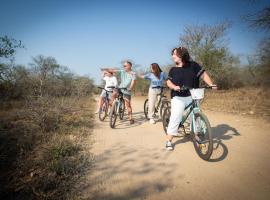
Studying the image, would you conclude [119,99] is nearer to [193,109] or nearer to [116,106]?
[116,106]

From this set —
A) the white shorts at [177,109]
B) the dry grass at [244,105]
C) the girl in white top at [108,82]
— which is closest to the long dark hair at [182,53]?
the white shorts at [177,109]

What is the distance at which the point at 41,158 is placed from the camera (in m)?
4.10

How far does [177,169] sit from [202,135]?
1.05 m

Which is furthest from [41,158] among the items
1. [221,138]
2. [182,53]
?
[221,138]

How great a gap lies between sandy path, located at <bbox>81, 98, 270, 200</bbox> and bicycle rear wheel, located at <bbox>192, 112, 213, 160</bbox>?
0.19 meters

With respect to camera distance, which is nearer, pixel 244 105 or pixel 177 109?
pixel 177 109

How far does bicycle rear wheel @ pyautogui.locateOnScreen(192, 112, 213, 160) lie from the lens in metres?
3.93

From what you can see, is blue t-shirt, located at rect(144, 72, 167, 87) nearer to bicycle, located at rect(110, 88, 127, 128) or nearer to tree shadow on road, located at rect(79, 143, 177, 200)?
bicycle, located at rect(110, 88, 127, 128)

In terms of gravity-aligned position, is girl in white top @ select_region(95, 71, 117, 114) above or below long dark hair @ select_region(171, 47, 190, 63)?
below

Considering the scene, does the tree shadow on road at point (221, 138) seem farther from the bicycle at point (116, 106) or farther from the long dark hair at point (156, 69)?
the bicycle at point (116, 106)

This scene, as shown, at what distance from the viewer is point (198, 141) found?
4.29 m

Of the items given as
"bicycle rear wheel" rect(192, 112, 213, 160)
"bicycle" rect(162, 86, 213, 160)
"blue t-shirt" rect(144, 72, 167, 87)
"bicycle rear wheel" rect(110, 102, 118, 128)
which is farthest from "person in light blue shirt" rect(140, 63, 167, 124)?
"bicycle rear wheel" rect(192, 112, 213, 160)

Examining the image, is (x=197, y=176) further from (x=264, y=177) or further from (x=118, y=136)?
(x=118, y=136)

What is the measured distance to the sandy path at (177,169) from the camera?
293 centimetres
